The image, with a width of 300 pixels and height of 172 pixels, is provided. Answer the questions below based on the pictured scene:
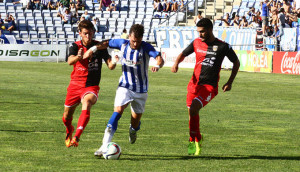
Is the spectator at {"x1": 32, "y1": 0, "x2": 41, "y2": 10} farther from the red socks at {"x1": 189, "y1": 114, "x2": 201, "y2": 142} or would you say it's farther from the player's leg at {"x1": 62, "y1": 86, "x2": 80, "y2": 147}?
the red socks at {"x1": 189, "y1": 114, "x2": 201, "y2": 142}

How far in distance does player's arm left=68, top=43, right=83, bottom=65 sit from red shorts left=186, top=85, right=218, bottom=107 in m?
1.84

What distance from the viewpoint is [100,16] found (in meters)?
47.0

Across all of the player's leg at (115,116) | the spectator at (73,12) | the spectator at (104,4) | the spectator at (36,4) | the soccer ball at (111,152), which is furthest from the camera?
the spectator at (36,4)

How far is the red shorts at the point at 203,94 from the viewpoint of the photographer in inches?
359

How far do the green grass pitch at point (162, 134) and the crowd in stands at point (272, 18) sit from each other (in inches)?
471

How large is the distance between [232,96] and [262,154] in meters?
10.6

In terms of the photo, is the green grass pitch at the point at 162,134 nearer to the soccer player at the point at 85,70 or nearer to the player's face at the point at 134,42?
the soccer player at the point at 85,70

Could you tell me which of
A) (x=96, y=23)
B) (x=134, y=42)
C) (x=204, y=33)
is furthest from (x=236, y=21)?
(x=134, y=42)

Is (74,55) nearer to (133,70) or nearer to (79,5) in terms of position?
(133,70)

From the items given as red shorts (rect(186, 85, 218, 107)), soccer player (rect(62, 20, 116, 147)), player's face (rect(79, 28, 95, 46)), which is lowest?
red shorts (rect(186, 85, 218, 107))

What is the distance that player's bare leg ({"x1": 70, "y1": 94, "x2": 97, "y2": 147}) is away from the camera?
8.39 metres

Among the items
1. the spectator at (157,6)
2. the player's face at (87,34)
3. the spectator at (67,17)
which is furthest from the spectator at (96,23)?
the player's face at (87,34)

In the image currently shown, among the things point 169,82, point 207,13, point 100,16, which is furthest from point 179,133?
point 100,16

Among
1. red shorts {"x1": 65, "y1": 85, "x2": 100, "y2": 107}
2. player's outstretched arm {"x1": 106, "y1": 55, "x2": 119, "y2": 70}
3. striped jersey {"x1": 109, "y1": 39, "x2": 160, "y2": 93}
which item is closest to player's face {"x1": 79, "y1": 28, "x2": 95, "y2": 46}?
player's outstretched arm {"x1": 106, "y1": 55, "x2": 119, "y2": 70}
